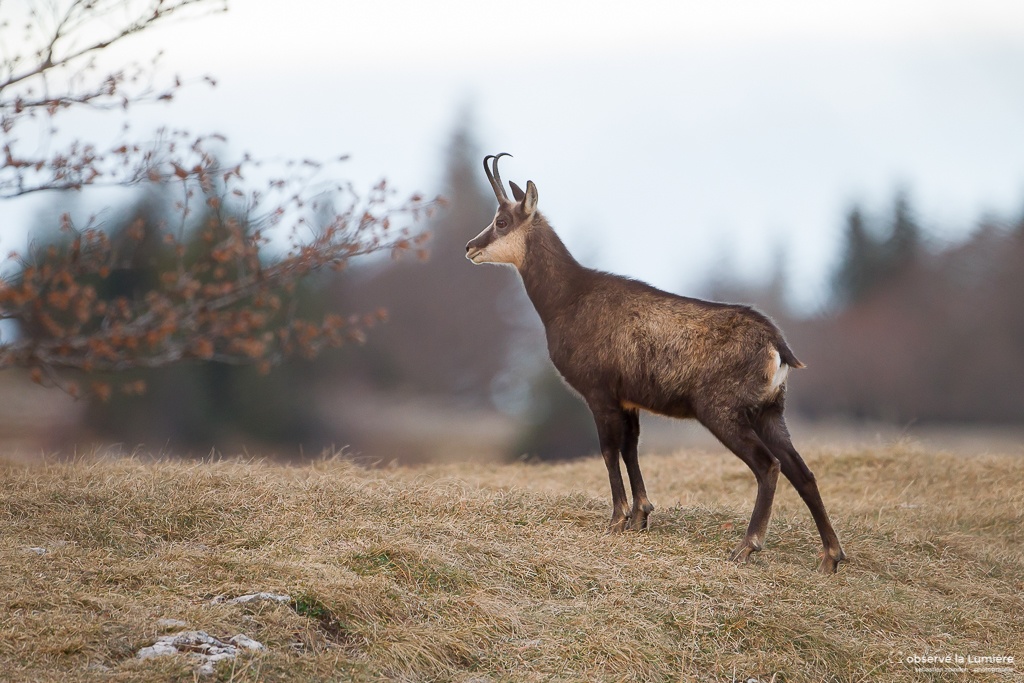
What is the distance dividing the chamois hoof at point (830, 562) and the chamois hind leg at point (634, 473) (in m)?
1.16

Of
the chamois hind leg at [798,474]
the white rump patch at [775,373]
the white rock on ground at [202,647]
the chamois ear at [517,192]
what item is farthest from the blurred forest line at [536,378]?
the white rock on ground at [202,647]

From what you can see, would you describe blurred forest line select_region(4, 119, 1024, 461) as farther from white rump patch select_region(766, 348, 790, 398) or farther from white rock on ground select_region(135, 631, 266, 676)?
white rock on ground select_region(135, 631, 266, 676)

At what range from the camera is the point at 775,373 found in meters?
6.70

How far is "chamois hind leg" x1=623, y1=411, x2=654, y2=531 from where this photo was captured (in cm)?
723

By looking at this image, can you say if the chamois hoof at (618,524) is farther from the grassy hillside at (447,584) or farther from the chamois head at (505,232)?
the chamois head at (505,232)

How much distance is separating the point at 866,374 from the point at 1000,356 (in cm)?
239

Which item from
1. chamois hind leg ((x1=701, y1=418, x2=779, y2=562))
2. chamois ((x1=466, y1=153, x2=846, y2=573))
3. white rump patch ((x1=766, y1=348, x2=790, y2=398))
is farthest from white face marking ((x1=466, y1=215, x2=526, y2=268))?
white rump patch ((x1=766, y1=348, x2=790, y2=398))

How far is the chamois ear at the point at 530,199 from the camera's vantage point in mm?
7684

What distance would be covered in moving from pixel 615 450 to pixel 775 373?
1215 millimetres

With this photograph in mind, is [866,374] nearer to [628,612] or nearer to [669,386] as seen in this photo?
[669,386]

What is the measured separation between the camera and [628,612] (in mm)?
5531

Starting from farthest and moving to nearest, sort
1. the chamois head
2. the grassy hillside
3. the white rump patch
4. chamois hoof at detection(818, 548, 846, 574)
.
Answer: the chamois head
chamois hoof at detection(818, 548, 846, 574)
the white rump patch
the grassy hillside

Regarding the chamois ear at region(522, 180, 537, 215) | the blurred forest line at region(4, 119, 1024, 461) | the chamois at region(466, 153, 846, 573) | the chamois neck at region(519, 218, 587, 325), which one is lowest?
the blurred forest line at region(4, 119, 1024, 461)

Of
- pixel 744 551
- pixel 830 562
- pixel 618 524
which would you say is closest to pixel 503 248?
pixel 618 524
